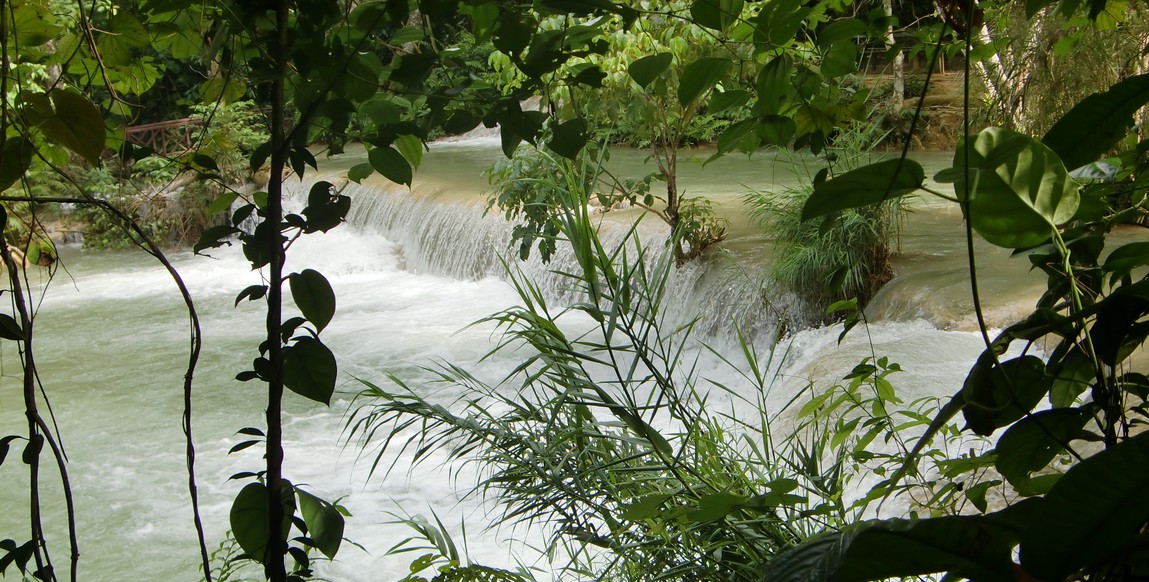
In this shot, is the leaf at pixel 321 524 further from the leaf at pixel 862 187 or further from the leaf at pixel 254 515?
the leaf at pixel 862 187

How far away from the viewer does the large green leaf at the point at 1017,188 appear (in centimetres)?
71

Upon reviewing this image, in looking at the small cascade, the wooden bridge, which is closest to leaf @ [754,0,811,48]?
the wooden bridge

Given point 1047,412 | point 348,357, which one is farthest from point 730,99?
point 348,357

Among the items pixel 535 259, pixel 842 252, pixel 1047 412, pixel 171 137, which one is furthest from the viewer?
pixel 535 259

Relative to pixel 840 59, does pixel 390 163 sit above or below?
below

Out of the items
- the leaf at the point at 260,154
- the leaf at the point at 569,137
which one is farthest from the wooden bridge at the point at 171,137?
the leaf at the point at 569,137

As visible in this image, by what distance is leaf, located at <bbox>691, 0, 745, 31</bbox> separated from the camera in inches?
39.4

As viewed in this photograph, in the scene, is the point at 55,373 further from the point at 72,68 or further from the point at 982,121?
the point at 982,121

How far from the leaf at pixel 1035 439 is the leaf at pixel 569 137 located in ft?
1.56

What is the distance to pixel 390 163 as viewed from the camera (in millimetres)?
975

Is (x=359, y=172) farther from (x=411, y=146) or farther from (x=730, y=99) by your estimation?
(x=730, y=99)

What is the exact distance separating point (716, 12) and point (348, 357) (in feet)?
21.3

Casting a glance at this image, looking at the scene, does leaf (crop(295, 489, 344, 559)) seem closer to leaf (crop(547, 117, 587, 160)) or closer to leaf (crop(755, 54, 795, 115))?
leaf (crop(547, 117, 587, 160))

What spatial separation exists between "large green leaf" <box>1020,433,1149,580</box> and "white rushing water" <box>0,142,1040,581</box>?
4.50 feet
